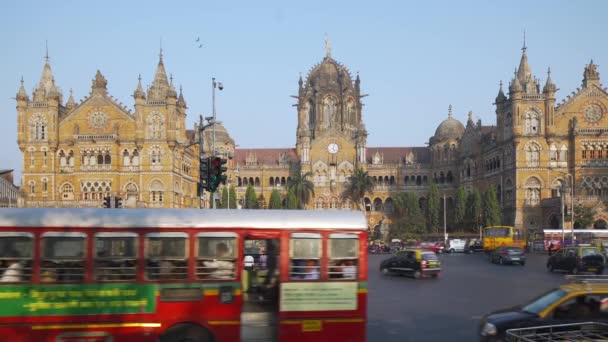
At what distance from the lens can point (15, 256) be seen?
38.2ft

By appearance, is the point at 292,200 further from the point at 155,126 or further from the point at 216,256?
the point at 216,256

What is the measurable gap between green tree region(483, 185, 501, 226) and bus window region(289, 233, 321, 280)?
60120 millimetres

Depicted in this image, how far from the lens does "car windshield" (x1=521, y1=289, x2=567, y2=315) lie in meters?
12.4

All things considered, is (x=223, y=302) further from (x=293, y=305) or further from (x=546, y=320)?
(x=546, y=320)

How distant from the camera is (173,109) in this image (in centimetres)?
6806

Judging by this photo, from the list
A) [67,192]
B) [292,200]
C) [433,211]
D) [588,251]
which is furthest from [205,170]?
[433,211]

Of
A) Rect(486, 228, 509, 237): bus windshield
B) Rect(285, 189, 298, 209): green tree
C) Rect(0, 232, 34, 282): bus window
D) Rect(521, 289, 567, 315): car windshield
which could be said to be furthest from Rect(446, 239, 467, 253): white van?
Rect(0, 232, 34, 282): bus window

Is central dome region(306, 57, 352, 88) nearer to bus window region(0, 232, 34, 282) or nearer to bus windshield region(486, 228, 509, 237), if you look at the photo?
bus windshield region(486, 228, 509, 237)

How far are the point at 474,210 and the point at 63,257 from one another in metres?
66.4

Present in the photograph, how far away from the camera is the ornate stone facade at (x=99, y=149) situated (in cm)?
6800

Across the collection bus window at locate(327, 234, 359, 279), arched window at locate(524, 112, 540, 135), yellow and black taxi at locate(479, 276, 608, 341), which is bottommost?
yellow and black taxi at locate(479, 276, 608, 341)

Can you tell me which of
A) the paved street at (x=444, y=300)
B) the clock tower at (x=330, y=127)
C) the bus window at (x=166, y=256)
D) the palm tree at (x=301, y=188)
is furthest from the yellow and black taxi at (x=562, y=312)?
the clock tower at (x=330, y=127)

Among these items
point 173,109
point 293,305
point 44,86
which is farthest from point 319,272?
point 44,86

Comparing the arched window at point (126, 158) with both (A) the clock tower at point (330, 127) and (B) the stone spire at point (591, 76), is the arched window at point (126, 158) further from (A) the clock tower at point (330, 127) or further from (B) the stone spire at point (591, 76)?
(B) the stone spire at point (591, 76)
